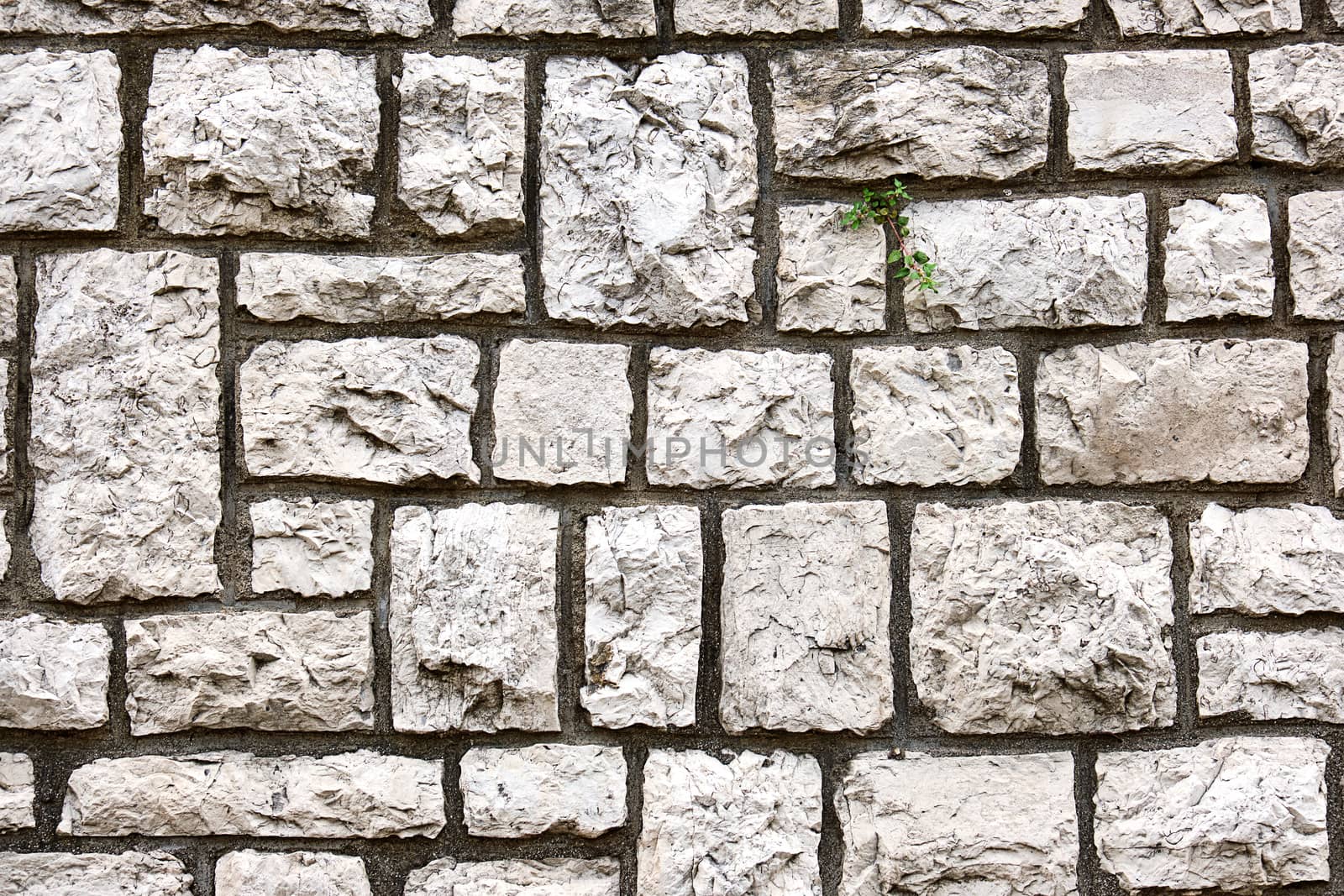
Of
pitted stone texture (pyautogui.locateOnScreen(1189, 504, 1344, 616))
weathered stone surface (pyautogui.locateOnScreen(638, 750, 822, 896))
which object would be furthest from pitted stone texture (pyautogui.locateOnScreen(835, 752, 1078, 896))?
pitted stone texture (pyautogui.locateOnScreen(1189, 504, 1344, 616))

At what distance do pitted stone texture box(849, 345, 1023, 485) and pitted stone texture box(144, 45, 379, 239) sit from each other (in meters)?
1.04

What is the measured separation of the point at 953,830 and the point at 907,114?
136cm

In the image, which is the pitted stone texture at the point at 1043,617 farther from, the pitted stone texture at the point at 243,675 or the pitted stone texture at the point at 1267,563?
the pitted stone texture at the point at 243,675

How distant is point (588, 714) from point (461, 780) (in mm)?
264

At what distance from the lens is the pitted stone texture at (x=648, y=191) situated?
6.25ft

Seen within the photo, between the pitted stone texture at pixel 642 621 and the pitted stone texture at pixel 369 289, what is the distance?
19.7 inches

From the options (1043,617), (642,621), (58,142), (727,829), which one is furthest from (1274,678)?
(58,142)

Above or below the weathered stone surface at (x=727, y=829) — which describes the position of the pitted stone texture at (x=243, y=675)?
above

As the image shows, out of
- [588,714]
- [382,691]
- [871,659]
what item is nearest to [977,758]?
[871,659]

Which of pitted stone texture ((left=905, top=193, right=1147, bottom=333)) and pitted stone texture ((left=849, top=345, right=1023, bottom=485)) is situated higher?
pitted stone texture ((left=905, top=193, right=1147, bottom=333))

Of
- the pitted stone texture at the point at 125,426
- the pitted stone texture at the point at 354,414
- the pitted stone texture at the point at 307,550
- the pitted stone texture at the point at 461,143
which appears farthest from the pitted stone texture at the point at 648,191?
the pitted stone texture at the point at 125,426

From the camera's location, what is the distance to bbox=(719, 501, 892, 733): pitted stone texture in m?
1.87

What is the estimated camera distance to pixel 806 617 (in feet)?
6.21

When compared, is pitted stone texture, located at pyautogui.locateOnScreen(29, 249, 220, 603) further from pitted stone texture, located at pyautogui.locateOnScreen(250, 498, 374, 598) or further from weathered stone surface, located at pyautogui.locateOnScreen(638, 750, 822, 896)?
weathered stone surface, located at pyautogui.locateOnScreen(638, 750, 822, 896)
